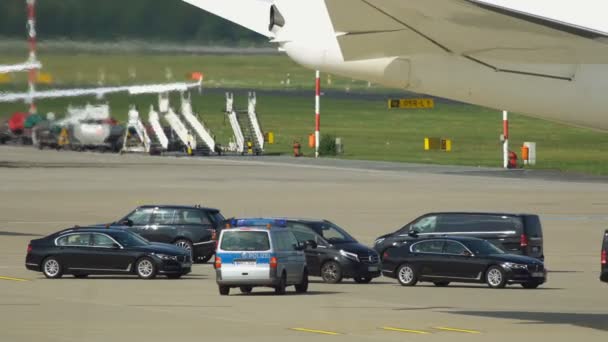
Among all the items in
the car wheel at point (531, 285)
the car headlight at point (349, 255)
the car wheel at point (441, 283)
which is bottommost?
the car wheel at point (441, 283)

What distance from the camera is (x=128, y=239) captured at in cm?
4512

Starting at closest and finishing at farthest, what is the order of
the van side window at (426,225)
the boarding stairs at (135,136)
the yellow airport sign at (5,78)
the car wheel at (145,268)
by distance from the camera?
1. the car wheel at (145,268)
2. the van side window at (426,225)
3. the yellow airport sign at (5,78)
4. the boarding stairs at (135,136)

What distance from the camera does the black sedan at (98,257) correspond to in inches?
1740

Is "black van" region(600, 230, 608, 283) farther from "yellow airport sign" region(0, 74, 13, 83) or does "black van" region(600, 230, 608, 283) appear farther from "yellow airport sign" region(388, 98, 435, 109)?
"yellow airport sign" region(0, 74, 13, 83)

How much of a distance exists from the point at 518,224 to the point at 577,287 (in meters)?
5.70

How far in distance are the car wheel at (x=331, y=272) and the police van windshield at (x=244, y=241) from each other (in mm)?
5160

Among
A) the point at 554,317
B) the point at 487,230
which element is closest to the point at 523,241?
the point at 487,230

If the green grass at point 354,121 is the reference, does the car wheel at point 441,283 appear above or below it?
below

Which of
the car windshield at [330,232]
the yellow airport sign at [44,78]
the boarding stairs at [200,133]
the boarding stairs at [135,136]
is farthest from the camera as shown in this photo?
the boarding stairs at [200,133]

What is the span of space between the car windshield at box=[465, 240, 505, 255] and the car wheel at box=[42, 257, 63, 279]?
39.3ft

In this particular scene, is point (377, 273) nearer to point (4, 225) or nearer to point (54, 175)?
point (4, 225)

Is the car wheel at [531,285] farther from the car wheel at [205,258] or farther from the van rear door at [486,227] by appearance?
the car wheel at [205,258]

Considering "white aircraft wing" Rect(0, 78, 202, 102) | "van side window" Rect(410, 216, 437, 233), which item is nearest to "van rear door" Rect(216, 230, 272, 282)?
"van side window" Rect(410, 216, 437, 233)

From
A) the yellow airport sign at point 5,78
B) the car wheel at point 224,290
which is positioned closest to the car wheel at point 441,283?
the car wheel at point 224,290
